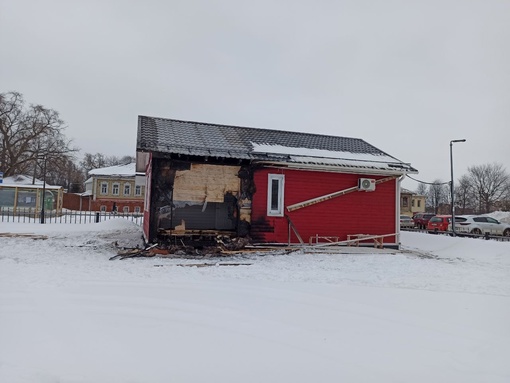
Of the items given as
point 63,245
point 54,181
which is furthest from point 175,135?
point 54,181

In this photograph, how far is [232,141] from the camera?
1245cm

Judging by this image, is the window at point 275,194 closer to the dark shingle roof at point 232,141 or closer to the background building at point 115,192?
the dark shingle roof at point 232,141

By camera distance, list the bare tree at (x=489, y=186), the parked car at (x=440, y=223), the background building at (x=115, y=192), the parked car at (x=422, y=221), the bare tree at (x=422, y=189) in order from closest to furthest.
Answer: the parked car at (x=440, y=223) → the parked car at (x=422, y=221) → the background building at (x=115, y=192) → the bare tree at (x=489, y=186) → the bare tree at (x=422, y=189)

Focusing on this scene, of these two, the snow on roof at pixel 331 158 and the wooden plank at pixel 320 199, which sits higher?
the snow on roof at pixel 331 158

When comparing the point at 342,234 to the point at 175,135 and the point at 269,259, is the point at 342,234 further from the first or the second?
the point at 175,135

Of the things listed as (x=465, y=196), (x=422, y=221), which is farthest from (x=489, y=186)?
(x=422, y=221)

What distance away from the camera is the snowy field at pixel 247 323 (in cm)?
335

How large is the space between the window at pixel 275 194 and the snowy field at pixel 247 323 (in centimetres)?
331

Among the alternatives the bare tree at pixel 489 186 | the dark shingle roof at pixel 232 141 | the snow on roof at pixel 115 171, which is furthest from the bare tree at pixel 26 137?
the bare tree at pixel 489 186

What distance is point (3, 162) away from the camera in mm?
41875

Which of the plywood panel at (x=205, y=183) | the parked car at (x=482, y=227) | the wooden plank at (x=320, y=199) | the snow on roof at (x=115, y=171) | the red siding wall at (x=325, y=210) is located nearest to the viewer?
the plywood panel at (x=205, y=183)

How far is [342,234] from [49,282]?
345 inches

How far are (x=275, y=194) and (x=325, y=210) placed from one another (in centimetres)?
178

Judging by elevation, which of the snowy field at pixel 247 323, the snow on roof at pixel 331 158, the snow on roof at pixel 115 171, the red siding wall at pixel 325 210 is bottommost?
the snowy field at pixel 247 323
